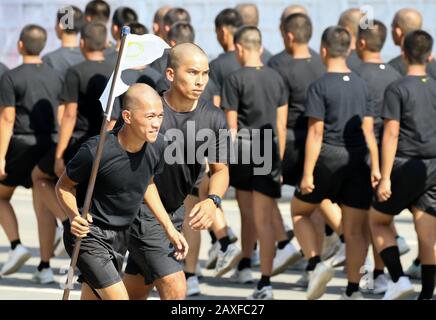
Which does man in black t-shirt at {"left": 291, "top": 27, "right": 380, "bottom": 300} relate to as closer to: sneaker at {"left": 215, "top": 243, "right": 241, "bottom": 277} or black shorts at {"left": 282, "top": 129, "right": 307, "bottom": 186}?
black shorts at {"left": 282, "top": 129, "right": 307, "bottom": 186}

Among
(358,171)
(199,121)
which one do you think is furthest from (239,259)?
(199,121)

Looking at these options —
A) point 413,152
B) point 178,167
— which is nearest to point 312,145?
point 413,152

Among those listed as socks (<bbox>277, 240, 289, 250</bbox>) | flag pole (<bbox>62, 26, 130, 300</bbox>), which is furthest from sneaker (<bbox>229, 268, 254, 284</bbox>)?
flag pole (<bbox>62, 26, 130, 300</bbox>)

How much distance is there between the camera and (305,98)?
11789 millimetres

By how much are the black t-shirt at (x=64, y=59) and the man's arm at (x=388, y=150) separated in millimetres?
3506

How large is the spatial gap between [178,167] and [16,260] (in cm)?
371

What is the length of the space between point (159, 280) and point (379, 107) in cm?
389

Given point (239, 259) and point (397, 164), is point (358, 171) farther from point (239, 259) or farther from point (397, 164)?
point (239, 259)

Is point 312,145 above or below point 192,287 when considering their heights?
above

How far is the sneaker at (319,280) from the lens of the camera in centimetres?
1134

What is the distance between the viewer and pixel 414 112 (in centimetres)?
1084

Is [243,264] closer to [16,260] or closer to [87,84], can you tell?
[16,260]

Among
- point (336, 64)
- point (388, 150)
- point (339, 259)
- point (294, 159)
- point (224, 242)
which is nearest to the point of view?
point (388, 150)

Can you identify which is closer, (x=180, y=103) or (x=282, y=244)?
(x=180, y=103)
